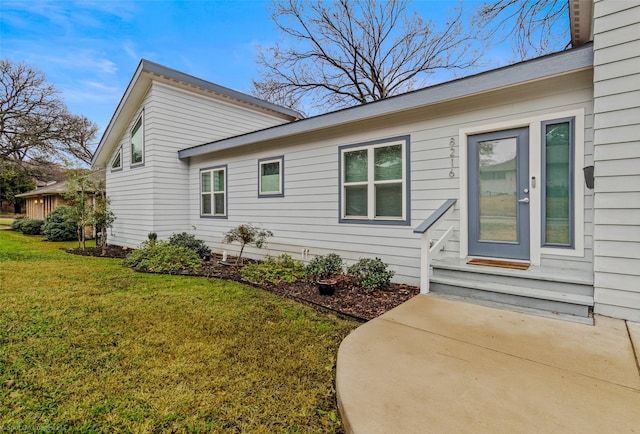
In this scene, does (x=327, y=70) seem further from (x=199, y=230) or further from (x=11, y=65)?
(x=11, y=65)

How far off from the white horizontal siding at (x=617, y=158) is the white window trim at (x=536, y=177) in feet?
1.26

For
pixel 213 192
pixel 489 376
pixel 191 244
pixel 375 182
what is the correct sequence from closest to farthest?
pixel 489 376
pixel 375 182
pixel 191 244
pixel 213 192

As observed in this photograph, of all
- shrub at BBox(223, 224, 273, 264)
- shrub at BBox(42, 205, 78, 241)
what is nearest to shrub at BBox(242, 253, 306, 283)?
shrub at BBox(223, 224, 273, 264)

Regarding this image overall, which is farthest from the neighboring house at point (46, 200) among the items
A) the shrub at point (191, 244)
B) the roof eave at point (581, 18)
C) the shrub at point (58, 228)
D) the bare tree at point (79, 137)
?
the roof eave at point (581, 18)

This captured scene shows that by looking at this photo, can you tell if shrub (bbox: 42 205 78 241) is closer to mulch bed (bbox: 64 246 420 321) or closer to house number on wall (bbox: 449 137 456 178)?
mulch bed (bbox: 64 246 420 321)

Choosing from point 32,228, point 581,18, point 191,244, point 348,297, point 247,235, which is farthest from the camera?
point 32,228

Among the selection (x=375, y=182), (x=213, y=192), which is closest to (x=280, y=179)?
(x=375, y=182)

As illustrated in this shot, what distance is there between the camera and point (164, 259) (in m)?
6.68

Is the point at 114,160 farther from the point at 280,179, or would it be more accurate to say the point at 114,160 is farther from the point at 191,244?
the point at 280,179

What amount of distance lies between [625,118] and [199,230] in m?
8.92

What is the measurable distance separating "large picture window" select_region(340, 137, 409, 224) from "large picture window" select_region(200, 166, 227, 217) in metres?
3.91

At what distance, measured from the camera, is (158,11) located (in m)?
Result: 10.3

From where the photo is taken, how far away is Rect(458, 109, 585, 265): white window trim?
3480mm

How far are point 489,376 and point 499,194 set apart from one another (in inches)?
106
